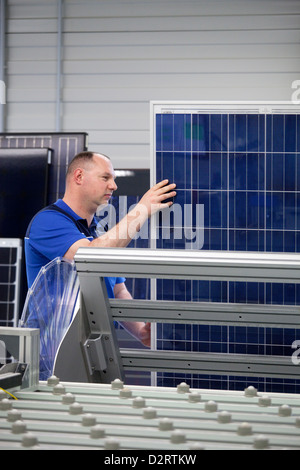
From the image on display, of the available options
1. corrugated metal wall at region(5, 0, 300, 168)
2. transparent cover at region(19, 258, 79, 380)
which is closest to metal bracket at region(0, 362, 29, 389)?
transparent cover at region(19, 258, 79, 380)

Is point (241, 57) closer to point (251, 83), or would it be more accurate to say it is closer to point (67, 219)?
point (251, 83)

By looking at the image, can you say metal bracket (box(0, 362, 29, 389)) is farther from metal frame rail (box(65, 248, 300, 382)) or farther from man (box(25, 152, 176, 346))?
man (box(25, 152, 176, 346))

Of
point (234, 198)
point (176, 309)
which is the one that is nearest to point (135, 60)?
point (234, 198)

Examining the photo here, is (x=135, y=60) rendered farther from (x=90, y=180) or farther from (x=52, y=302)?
(x=52, y=302)

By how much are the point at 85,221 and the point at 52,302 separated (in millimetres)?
913

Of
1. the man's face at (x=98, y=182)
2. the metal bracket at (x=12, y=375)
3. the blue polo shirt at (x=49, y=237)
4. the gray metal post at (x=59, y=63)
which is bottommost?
the metal bracket at (x=12, y=375)

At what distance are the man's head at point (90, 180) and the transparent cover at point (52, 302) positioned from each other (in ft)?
2.65

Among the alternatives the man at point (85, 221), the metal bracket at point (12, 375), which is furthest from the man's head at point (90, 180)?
the metal bracket at point (12, 375)

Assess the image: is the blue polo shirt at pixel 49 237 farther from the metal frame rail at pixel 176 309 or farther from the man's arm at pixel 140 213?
the metal frame rail at pixel 176 309

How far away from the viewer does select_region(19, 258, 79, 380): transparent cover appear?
8.56 ft

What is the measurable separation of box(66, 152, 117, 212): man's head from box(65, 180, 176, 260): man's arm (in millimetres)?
471

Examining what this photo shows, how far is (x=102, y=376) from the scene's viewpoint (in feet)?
6.35

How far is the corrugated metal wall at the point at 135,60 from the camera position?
20.1 ft

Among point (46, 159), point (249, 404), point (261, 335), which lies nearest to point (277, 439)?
point (249, 404)
